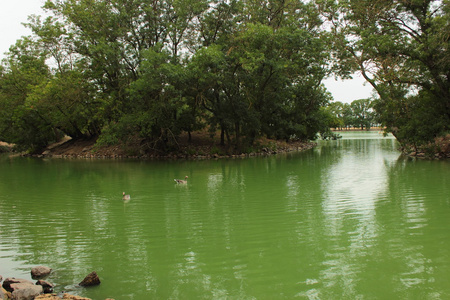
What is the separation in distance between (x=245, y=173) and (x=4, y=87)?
3008 centimetres

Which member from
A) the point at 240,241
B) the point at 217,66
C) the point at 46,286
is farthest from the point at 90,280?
the point at 217,66

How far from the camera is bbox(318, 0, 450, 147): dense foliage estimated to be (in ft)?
62.6

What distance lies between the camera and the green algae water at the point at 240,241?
485cm

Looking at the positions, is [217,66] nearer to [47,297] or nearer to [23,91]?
[47,297]

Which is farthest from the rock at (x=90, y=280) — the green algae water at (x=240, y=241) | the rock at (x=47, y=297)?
the rock at (x=47, y=297)

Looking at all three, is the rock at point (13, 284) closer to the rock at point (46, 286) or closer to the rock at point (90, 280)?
the rock at point (46, 286)

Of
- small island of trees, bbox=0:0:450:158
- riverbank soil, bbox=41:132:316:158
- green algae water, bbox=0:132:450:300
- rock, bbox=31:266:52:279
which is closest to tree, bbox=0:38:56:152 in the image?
small island of trees, bbox=0:0:450:158

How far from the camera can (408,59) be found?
20.2m

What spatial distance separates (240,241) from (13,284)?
3.73m

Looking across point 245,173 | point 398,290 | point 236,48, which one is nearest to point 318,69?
point 236,48

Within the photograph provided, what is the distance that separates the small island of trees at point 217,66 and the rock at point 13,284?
19.1m

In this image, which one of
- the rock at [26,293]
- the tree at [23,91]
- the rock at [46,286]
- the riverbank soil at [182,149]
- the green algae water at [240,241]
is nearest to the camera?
the rock at [26,293]

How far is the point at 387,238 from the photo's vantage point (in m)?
6.62

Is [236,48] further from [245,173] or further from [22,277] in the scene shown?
[22,277]
